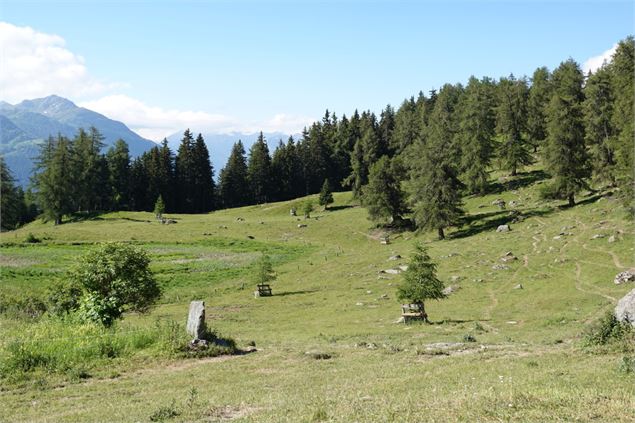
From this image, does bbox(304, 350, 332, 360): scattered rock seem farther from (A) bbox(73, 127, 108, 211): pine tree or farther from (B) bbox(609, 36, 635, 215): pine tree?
(A) bbox(73, 127, 108, 211): pine tree

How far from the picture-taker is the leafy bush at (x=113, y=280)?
26125 millimetres

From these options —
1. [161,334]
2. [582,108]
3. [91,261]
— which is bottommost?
[161,334]

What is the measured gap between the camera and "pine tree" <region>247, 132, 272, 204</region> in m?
142

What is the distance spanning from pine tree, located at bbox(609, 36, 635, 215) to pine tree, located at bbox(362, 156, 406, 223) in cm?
3326

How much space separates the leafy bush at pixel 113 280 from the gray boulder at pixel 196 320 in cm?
573

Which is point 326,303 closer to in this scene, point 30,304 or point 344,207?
point 30,304

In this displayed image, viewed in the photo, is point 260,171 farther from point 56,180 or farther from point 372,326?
point 372,326

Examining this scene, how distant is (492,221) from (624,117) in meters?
21.7

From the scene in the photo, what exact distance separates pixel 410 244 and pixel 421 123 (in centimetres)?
6841

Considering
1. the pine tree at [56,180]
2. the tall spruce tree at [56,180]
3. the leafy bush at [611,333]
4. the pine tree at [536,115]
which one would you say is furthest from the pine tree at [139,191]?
the leafy bush at [611,333]

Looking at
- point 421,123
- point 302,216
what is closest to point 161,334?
point 302,216

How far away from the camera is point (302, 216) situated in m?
111

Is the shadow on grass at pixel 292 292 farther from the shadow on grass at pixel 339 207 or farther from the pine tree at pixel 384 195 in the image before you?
the shadow on grass at pixel 339 207

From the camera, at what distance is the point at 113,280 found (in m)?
28.7
